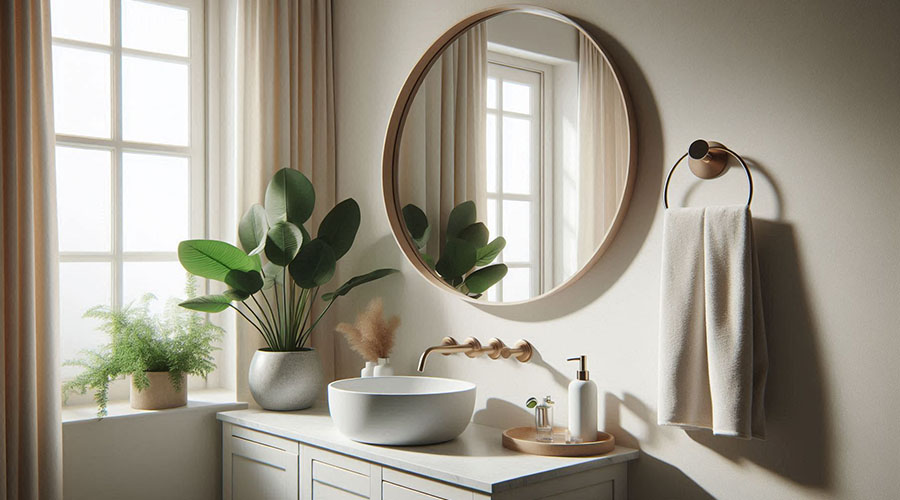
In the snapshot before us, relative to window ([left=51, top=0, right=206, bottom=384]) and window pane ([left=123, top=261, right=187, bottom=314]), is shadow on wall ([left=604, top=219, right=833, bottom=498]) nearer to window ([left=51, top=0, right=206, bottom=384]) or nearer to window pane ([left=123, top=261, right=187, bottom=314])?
window pane ([left=123, top=261, right=187, bottom=314])

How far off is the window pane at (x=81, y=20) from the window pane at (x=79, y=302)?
0.77 metres

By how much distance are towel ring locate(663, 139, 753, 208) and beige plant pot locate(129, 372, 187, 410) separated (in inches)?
64.8

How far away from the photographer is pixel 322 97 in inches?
110

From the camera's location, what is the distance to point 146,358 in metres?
2.36

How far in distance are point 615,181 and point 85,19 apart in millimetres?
1892

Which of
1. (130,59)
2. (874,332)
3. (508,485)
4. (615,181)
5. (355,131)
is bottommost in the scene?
(508,485)

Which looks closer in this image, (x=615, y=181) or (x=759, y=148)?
(x=759, y=148)

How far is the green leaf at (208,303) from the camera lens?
234 centimetres

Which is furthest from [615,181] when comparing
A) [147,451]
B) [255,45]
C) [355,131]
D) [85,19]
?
[85,19]

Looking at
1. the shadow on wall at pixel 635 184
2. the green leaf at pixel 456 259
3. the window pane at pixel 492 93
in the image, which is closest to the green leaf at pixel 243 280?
the green leaf at pixel 456 259

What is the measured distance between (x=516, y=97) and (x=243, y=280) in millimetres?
1011

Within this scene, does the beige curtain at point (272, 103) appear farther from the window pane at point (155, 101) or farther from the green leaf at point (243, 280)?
the green leaf at point (243, 280)

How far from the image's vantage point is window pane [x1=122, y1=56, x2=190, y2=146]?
2.67m

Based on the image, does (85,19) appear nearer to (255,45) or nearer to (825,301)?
(255,45)
